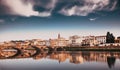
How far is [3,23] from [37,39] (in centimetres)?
51

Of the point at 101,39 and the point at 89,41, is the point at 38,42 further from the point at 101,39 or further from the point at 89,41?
the point at 101,39

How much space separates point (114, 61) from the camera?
4977 mm

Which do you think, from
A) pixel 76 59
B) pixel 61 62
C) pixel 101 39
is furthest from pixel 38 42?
pixel 101 39

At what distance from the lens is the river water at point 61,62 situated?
4859 mm

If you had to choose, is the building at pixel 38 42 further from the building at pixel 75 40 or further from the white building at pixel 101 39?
the white building at pixel 101 39

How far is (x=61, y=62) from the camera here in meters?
4.94

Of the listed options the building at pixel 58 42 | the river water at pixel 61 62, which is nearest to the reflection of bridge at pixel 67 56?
the river water at pixel 61 62

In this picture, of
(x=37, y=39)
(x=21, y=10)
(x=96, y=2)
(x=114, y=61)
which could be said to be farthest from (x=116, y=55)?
(x=21, y=10)

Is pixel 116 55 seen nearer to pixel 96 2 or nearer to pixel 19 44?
pixel 96 2

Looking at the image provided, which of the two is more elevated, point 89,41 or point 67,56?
point 89,41

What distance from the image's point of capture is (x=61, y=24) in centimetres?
500

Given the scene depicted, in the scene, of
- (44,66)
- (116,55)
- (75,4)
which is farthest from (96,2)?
(44,66)

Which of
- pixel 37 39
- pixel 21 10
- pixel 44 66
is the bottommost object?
pixel 44 66

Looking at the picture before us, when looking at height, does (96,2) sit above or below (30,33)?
above
